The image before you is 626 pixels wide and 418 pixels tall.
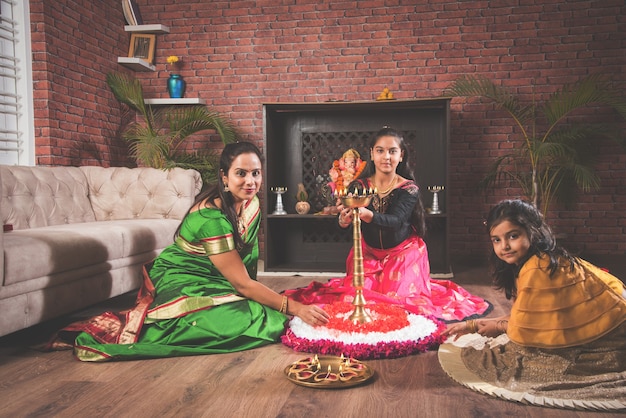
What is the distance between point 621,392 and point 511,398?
0.34m

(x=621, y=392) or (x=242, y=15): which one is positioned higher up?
(x=242, y=15)

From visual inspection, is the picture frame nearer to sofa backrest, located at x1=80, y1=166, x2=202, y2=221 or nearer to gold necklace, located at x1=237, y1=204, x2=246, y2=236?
sofa backrest, located at x1=80, y1=166, x2=202, y2=221

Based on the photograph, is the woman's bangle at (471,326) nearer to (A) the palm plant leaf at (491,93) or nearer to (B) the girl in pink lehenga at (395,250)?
(B) the girl in pink lehenga at (395,250)

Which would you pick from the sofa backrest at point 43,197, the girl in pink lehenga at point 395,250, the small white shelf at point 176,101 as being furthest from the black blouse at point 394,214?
the small white shelf at point 176,101

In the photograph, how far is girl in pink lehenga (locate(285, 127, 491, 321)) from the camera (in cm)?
337

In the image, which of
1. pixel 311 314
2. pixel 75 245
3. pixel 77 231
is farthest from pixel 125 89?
pixel 311 314

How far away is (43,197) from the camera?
383 centimetres

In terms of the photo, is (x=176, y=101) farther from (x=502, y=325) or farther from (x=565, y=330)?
(x=565, y=330)

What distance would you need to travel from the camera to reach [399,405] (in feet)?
6.14

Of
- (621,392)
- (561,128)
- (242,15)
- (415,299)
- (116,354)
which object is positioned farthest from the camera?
(242,15)

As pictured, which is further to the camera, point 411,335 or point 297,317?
point 297,317

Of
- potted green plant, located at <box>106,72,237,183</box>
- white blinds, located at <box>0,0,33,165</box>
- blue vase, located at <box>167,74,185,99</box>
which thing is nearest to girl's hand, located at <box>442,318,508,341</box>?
potted green plant, located at <box>106,72,237,183</box>

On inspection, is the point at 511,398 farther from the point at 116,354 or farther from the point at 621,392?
the point at 116,354

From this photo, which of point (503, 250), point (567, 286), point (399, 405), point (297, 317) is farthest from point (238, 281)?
point (567, 286)
